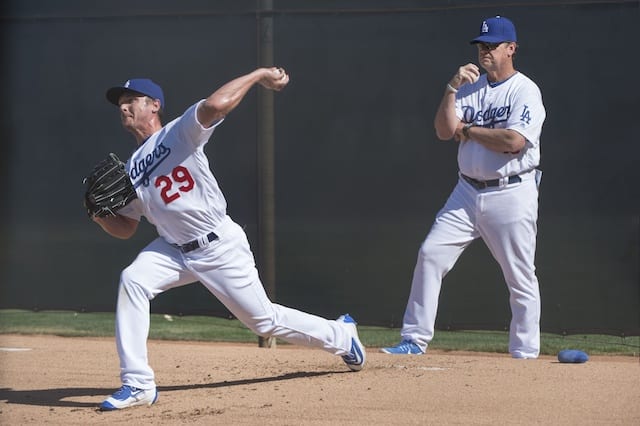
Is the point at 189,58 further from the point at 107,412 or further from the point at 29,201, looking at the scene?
the point at 107,412

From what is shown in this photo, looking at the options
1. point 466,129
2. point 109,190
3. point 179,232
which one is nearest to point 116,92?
point 109,190

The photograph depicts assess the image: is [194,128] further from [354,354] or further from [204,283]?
[354,354]

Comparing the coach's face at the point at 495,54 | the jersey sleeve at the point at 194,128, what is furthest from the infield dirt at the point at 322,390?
the coach's face at the point at 495,54

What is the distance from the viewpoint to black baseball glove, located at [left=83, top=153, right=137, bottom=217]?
498 cm

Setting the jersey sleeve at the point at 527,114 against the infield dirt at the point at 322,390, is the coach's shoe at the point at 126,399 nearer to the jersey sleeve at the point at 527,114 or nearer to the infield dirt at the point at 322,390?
the infield dirt at the point at 322,390

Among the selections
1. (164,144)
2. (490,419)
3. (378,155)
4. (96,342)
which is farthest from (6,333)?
(490,419)

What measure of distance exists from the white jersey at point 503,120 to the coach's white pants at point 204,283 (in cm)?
139

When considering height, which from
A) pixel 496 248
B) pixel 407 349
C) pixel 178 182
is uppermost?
pixel 178 182

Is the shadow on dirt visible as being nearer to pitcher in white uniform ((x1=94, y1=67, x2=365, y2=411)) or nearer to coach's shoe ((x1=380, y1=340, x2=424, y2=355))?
pitcher in white uniform ((x1=94, y1=67, x2=365, y2=411))

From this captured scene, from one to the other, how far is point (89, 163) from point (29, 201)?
598mm

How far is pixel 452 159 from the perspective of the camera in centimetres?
746

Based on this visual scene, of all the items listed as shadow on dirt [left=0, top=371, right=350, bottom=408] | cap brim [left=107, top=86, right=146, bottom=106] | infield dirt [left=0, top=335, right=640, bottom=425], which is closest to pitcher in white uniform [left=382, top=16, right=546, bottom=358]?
infield dirt [left=0, top=335, right=640, bottom=425]

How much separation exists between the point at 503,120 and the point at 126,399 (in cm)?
256

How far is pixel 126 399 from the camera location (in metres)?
4.79
